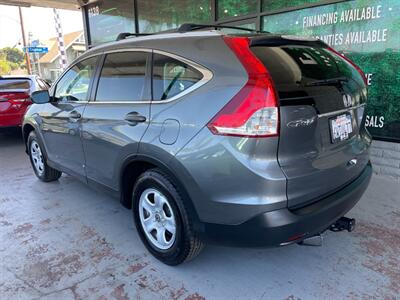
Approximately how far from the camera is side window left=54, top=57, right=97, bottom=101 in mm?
3188

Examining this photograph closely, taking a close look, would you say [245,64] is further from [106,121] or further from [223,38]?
[106,121]

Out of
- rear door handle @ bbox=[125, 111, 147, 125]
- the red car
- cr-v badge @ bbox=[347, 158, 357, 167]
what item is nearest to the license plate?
cr-v badge @ bbox=[347, 158, 357, 167]

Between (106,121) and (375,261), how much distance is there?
2428 mm

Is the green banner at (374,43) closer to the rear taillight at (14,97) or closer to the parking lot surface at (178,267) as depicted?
the parking lot surface at (178,267)

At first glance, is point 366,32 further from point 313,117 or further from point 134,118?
point 134,118

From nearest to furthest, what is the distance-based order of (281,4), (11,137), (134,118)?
1. (134,118)
2. (281,4)
3. (11,137)

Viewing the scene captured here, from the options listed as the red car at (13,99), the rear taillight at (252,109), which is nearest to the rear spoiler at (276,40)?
the rear taillight at (252,109)

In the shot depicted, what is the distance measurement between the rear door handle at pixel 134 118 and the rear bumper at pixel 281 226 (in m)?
0.90

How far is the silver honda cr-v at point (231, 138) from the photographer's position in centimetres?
183

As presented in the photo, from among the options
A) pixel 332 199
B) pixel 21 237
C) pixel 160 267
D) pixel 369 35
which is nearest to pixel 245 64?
pixel 332 199

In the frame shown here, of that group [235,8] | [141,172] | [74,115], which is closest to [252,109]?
[141,172]

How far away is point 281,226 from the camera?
185cm

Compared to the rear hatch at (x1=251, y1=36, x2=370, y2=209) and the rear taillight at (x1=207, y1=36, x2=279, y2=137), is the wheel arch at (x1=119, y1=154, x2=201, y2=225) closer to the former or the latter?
the rear taillight at (x1=207, y1=36, x2=279, y2=137)

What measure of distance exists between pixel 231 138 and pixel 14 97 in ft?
21.5
